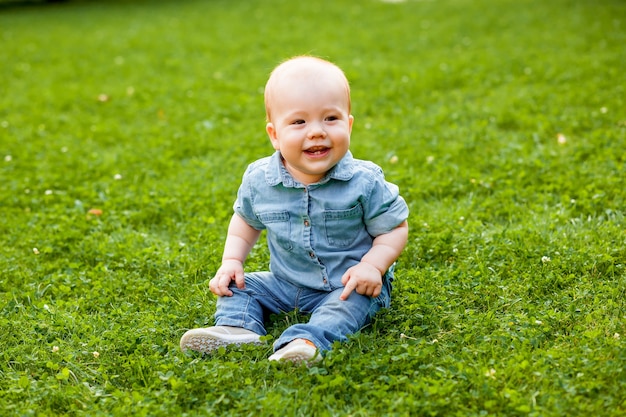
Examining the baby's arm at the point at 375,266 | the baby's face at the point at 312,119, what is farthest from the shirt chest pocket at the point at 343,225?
the baby's face at the point at 312,119

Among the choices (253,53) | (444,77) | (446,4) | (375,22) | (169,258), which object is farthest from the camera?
(446,4)

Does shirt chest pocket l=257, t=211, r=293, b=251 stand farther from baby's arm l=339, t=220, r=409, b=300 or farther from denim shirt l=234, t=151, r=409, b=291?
baby's arm l=339, t=220, r=409, b=300

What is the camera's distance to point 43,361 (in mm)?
3236

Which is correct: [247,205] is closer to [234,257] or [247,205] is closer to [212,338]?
[234,257]

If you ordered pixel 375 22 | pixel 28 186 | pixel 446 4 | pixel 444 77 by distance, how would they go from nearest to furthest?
pixel 28 186
pixel 444 77
pixel 375 22
pixel 446 4

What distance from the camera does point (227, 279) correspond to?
3426 millimetres

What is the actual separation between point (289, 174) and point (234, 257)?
496 mm

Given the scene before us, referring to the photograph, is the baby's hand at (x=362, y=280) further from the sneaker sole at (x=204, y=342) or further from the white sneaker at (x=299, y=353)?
the sneaker sole at (x=204, y=342)

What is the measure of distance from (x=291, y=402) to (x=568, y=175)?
304cm

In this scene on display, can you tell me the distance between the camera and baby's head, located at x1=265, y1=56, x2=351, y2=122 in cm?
321

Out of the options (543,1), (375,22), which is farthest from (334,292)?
(543,1)

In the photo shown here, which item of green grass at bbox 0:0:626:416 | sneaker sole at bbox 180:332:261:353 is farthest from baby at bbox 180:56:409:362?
green grass at bbox 0:0:626:416

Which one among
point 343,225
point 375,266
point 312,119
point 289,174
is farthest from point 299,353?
point 312,119

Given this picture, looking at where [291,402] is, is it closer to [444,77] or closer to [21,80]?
[444,77]
